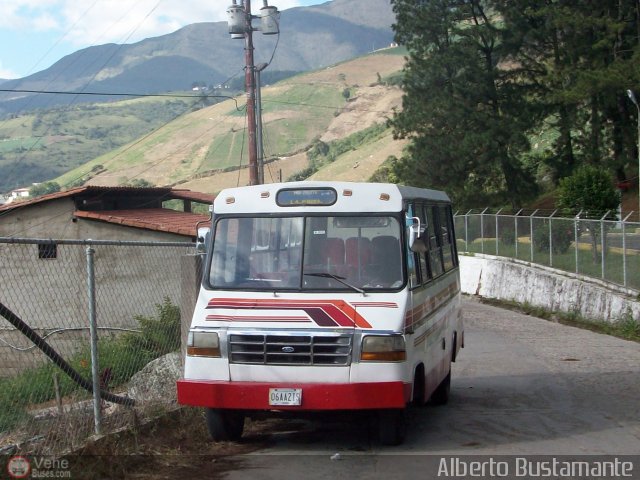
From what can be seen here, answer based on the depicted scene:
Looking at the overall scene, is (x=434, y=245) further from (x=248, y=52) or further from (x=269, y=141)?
(x=269, y=141)

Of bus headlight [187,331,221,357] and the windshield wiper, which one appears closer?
bus headlight [187,331,221,357]

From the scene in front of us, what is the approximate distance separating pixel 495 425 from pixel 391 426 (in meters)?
1.76

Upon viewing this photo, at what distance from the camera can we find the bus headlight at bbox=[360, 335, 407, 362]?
862cm

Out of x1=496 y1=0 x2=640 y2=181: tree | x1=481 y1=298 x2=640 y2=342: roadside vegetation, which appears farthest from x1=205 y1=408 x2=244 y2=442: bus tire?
x1=496 y1=0 x2=640 y2=181: tree

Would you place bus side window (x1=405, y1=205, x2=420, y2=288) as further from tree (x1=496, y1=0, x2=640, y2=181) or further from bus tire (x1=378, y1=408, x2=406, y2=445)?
tree (x1=496, y1=0, x2=640, y2=181)

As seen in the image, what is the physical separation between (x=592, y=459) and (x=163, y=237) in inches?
946

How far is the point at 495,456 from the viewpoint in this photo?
869cm

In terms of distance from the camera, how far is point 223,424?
30.0 ft

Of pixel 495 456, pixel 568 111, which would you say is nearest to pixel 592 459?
pixel 495 456

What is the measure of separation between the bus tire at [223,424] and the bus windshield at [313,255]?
1.20m

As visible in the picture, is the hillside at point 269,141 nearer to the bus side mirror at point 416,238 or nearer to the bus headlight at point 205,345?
the bus side mirror at point 416,238

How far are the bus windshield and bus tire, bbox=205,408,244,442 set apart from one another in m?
1.20

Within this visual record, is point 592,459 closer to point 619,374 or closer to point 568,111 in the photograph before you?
point 619,374

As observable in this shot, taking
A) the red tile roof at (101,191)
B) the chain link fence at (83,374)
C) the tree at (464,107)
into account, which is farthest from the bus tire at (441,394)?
the tree at (464,107)
